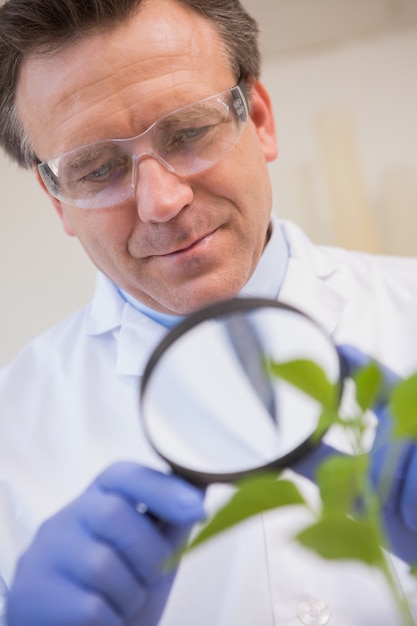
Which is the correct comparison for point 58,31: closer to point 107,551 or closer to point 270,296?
point 270,296

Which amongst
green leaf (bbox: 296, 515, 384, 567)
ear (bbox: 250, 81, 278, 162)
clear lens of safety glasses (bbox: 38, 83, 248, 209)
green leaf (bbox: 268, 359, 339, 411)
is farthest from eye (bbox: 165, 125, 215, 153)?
green leaf (bbox: 296, 515, 384, 567)

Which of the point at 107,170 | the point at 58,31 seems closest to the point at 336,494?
the point at 107,170

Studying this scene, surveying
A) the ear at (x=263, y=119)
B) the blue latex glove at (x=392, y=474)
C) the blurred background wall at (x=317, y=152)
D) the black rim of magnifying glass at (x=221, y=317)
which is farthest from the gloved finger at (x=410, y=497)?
the blurred background wall at (x=317, y=152)

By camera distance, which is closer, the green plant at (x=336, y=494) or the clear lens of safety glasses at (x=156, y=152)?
the green plant at (x=336, y=494)

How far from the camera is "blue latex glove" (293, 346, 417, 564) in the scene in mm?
774

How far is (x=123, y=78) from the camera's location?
119cm

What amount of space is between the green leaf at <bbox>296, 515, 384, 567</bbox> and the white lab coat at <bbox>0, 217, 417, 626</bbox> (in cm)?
64

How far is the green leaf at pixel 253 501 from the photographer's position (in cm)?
45

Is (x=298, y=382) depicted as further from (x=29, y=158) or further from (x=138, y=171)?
(x=29, y=158)

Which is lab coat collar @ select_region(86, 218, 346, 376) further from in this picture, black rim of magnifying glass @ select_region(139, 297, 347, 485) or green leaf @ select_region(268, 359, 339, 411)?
green leaf @ select_region(268, 359, 339, 411)

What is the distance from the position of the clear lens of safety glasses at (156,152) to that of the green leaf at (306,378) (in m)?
0.77

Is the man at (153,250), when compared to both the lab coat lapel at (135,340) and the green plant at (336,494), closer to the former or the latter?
the lab coat lapel at (135,340)

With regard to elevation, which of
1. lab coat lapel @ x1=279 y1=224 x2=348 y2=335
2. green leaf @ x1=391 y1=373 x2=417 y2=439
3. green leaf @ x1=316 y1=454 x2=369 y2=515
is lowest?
lab coat lapel @ x1=279 y1=224 x2=348 y2=335

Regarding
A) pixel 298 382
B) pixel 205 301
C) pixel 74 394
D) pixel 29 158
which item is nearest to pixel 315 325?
pixel 298 382
